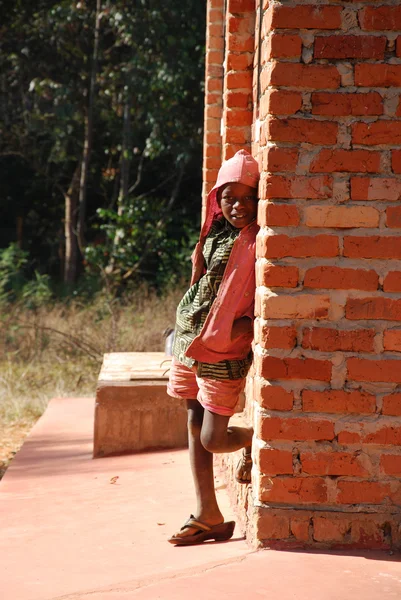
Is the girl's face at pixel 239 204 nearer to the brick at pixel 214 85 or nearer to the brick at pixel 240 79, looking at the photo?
the brick at pixel 240 79

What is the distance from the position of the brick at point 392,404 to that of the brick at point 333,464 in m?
0.22

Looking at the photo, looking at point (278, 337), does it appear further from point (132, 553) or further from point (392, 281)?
point (132, 553)

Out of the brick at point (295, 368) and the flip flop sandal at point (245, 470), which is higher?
the brick at point (295, 368)

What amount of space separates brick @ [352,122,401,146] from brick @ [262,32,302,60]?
1.19ft

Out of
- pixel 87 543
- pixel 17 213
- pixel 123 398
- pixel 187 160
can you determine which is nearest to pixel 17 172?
pixel 17 213

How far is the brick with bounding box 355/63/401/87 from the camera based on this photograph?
3.11m

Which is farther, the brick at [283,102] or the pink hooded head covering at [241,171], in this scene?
the pink hooded head covering at [241,171]

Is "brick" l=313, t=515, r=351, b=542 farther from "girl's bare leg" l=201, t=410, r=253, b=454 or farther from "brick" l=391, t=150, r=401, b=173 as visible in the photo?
"brick" l=391, t=150, r=401, b=173

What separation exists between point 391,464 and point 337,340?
Answer: 533 millimetres

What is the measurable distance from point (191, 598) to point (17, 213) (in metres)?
13.3

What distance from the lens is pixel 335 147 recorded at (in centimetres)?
314

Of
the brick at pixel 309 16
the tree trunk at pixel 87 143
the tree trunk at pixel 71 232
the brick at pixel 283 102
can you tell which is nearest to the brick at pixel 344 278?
the brick at pixel 283 102

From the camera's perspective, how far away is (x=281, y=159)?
3.15 m

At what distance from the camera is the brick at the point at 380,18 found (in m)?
3.09
